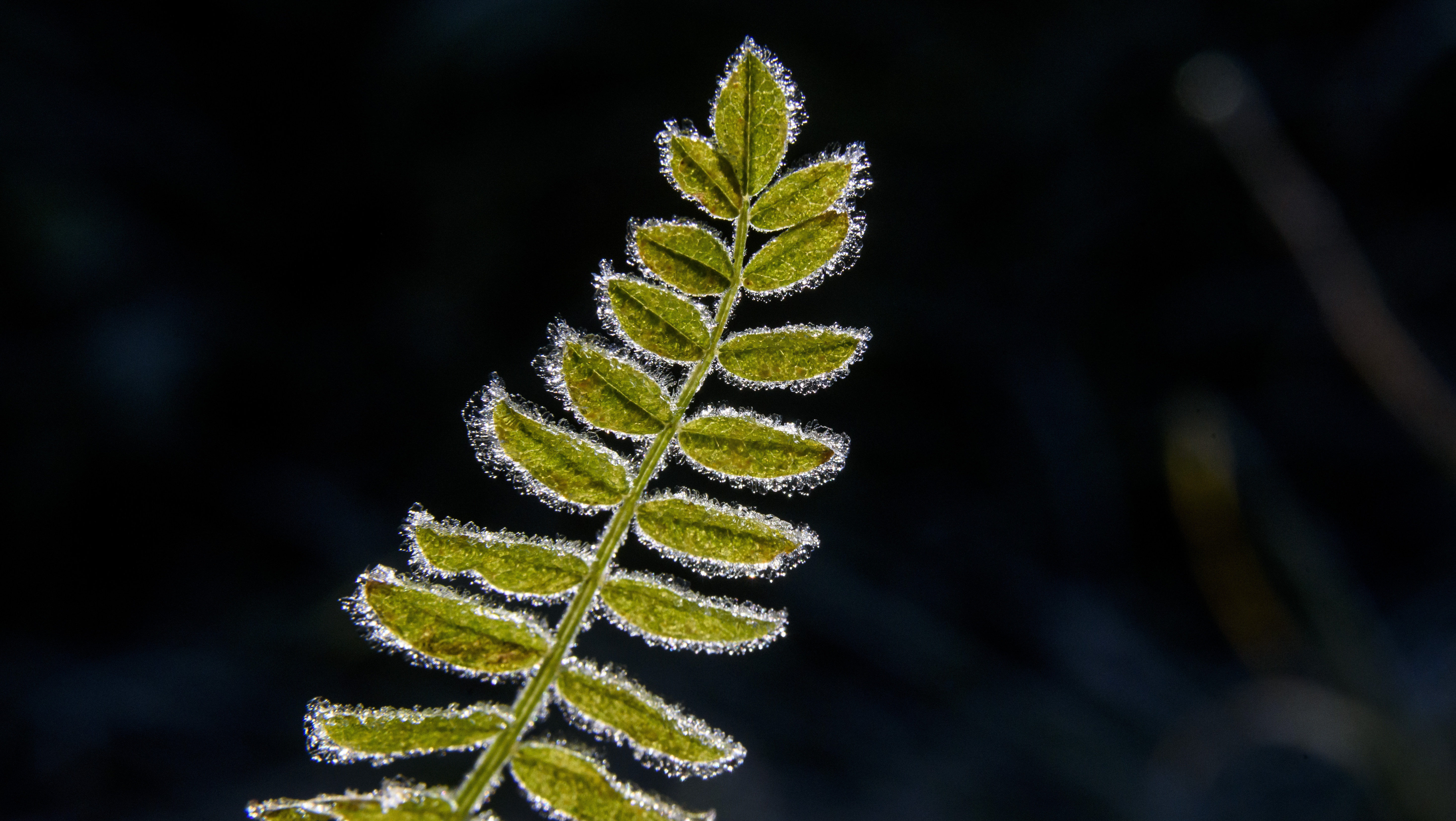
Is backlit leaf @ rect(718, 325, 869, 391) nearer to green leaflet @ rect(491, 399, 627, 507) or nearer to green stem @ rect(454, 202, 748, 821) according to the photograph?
green stem @ rect(454, 202, 748, 821)

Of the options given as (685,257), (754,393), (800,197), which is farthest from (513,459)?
(754,393)

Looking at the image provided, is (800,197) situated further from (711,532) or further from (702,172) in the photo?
(711,532)

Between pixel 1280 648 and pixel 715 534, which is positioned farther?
pixel 1280 648

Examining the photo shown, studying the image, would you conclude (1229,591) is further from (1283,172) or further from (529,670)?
(529,670)

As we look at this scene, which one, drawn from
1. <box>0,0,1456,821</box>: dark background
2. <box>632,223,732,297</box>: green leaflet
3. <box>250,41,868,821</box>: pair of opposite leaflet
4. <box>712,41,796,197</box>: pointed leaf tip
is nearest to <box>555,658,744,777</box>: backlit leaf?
<box>250,41,868,821</box>: pair of opposite leaflet

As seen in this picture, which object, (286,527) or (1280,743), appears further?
(286,527)

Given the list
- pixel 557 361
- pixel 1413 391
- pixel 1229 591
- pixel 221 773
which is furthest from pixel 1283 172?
pixel 221 773

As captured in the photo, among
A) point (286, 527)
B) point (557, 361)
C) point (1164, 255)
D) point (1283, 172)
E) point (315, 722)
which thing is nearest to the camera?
point (315, 722)
